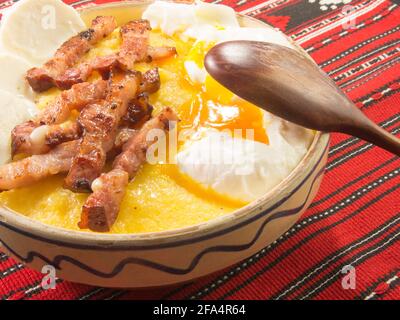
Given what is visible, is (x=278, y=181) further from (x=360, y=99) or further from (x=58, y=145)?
(x=360, y=99)

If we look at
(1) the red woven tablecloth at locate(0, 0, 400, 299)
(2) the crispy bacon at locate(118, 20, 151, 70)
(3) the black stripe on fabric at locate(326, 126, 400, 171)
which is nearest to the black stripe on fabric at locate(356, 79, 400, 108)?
(1) the red woven tablecloth at locate(0, 0, 400, 299)

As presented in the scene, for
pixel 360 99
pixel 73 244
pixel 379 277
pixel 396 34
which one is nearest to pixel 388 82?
pixel 360 99

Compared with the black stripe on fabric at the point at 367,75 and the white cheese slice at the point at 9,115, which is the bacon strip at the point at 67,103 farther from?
the black stripe on fabric at the point at 367,75

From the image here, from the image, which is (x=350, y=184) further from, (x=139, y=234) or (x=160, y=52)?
(x=139, y=234)

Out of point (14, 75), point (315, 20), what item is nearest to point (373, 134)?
point (14, 75)

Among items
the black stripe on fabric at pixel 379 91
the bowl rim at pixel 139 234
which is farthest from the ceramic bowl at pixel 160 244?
the black stripe on fabric at pixel 379 91

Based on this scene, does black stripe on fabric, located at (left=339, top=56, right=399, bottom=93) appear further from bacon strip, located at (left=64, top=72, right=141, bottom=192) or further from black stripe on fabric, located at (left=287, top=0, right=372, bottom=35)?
bacon strip, located at (left=64, top=72, right=141, bottom=192)
